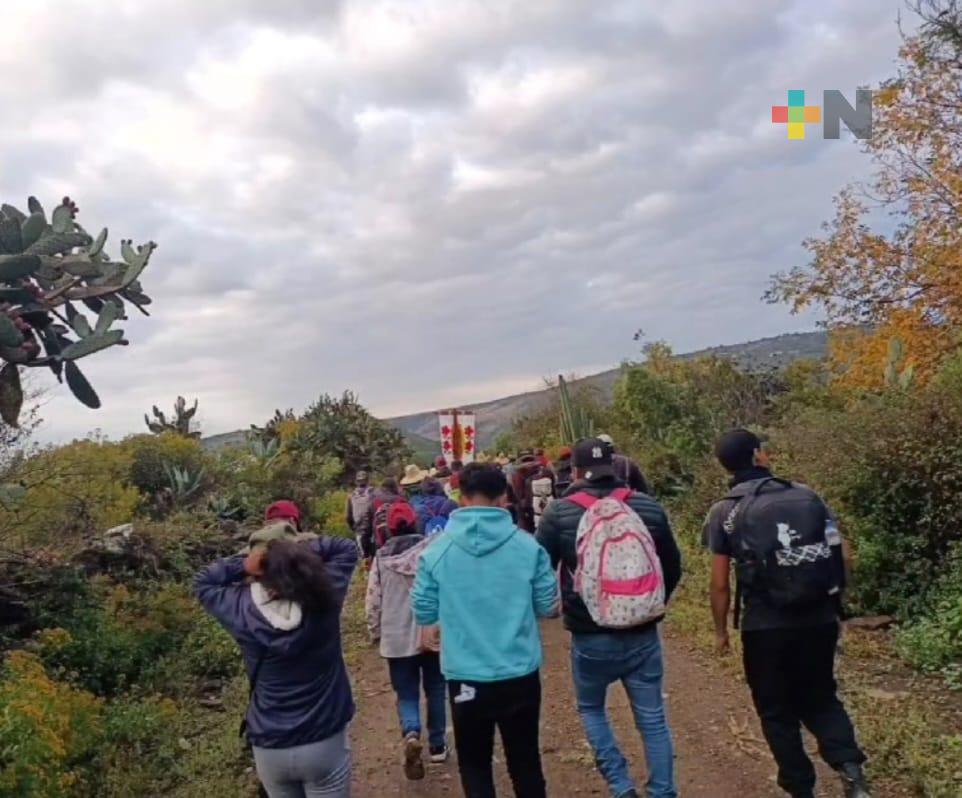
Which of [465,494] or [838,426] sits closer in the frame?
[465,494]

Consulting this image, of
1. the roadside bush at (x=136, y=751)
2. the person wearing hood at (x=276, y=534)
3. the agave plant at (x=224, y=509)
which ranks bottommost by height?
the roadside bush at (x=136, y=751)

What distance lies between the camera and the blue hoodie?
11.7 ft

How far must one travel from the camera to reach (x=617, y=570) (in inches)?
161

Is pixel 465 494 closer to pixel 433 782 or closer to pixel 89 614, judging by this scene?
pixel 433 782

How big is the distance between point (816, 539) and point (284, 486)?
58.6ft

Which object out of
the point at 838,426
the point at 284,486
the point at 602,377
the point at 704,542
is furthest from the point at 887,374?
the point at 602,377

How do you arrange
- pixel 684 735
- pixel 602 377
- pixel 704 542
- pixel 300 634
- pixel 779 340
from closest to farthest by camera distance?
pixel 300 634
pixel 704 542
pixel 684 735
pixel 779 340
pixel 602 377

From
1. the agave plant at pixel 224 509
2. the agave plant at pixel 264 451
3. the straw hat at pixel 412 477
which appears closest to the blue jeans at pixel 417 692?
the straw hat at pixel 412 477

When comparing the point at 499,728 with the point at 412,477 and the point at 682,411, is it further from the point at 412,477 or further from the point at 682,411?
the point at 682,411

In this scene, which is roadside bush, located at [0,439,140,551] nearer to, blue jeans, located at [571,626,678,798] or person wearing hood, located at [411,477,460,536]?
person wearing hood, located at [411,477,460,536]

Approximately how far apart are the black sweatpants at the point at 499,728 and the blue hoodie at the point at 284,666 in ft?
1.67

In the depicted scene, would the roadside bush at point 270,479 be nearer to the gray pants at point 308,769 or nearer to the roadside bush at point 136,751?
the roadside bush at point 136,751

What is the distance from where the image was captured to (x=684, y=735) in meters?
5.97

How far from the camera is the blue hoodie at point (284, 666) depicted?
140 inches
